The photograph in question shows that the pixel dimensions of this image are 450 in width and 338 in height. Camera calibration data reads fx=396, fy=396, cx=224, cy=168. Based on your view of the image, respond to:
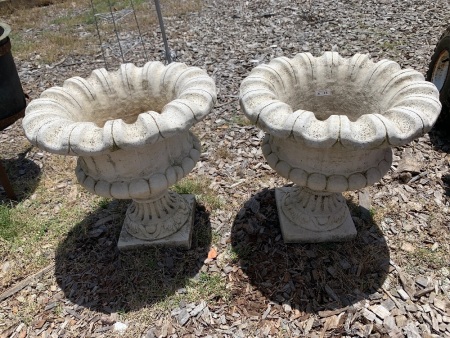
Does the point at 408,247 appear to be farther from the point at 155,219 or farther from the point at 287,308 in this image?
the point at 155,219

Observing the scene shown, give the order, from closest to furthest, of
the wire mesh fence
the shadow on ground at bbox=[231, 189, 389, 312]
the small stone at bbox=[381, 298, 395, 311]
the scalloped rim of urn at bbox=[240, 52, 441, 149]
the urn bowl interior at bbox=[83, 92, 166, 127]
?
1. the scalloped rim of urn at bbox=[240, 52, 441, 149]
2. the small stone at bbox=[381, 298, 395, 311]
3. the shadow on ground at bbox=[231, 189, 389, 312]
4. the urn bowl interior at bbox=[83, 92, 166, 127]
5. the wire mesh fence

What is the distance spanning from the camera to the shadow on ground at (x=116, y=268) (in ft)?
8.96

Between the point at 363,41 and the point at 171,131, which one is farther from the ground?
the point at 171,131

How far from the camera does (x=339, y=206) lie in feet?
9.70

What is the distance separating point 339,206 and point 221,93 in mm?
2347

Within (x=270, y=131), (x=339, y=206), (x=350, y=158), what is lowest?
(x=339, y=206)

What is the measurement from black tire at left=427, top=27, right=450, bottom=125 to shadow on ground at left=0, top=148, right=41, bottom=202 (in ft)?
13.0

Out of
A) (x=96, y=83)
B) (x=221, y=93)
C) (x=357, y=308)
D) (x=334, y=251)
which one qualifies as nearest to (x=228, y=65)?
(x=221, y=93)

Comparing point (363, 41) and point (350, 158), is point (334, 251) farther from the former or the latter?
point (363, 41)

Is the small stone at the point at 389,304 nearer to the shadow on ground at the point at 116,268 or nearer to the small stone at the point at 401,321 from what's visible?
the small stone at the point at 401,321

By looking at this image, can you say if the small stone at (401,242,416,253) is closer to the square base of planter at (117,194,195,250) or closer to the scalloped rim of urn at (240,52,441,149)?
the scalloped rim of urn at (240,52,441,149)

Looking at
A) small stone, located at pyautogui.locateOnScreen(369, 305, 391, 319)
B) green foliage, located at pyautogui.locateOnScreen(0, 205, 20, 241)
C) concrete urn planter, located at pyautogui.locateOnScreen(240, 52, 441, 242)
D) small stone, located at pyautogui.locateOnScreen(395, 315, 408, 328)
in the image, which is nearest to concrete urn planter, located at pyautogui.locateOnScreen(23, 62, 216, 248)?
concrete urn planter, located at pyautogui.locateOnScreen(240, 52, 441, 242)

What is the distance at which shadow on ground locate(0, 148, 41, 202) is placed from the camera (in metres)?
3.66

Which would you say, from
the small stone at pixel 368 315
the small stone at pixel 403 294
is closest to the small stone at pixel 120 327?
the small stone at pixel 368 315
